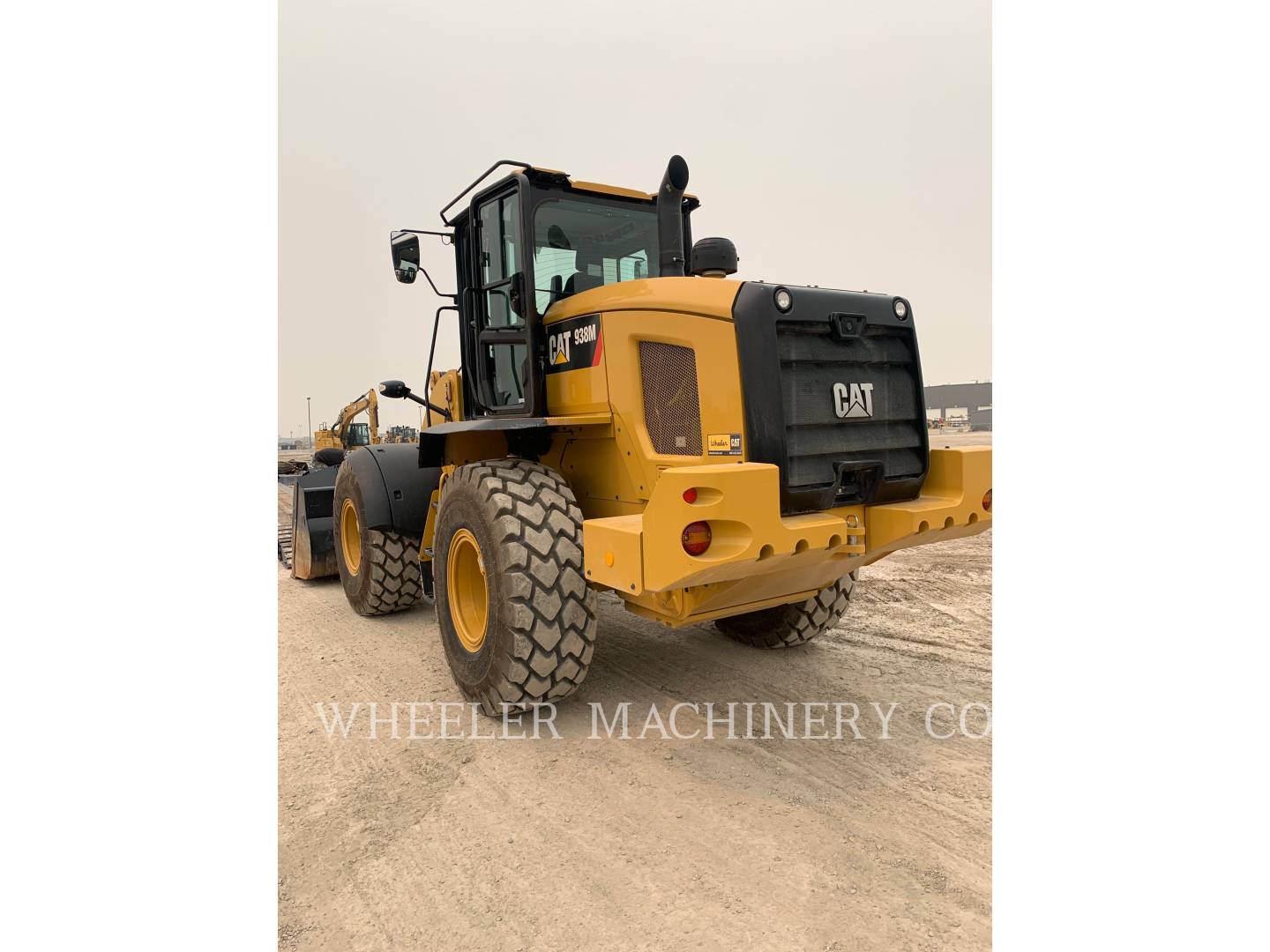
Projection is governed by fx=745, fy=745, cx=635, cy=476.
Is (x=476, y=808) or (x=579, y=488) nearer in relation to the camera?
(x=476, y=808)

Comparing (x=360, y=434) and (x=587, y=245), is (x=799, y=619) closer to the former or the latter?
(x=587, y=245)

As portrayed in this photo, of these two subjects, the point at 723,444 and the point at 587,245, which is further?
the point at 587,245

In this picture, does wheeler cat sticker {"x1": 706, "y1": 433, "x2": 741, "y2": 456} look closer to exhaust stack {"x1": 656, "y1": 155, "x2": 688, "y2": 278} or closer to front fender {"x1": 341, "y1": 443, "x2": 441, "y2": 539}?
exhaust stack {"x1": 656, "y1": 155, "x2": 688, "y2": 278}

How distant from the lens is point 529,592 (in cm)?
356

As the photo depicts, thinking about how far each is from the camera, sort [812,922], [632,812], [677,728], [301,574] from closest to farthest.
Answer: [812,922]
[632,812]
[677,728]
[301,574]

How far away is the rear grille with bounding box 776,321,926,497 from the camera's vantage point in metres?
3.48

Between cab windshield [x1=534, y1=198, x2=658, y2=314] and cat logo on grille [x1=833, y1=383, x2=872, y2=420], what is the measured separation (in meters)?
1.67

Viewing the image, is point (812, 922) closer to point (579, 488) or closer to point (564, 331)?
point (579, 488)

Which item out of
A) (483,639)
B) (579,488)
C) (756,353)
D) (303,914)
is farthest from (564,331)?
(303,914)

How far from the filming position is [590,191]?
4699 millimetres

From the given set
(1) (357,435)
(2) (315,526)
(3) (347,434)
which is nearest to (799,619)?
(2) (315,526)

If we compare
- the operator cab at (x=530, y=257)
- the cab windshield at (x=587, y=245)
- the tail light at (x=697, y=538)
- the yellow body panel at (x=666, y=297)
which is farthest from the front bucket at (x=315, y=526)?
the tail light at (x=697, y=538)

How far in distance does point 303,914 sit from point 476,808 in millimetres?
752
